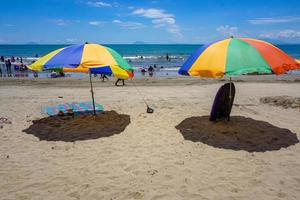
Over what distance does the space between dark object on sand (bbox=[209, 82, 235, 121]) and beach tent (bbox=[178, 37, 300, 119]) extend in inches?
54.0

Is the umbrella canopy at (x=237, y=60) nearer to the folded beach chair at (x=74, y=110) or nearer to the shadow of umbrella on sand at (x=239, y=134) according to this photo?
the shadow of umbrella on sand at (x=239, y=134)

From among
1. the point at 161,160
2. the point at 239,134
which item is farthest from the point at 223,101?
the point at 161,160

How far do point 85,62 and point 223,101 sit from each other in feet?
13.1

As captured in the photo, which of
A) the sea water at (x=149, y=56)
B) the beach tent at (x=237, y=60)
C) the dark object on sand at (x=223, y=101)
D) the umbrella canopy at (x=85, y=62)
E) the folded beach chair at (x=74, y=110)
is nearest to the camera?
the beach tent at (x=237, y=60)

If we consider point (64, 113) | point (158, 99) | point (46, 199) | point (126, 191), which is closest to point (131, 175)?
point (126, 191)

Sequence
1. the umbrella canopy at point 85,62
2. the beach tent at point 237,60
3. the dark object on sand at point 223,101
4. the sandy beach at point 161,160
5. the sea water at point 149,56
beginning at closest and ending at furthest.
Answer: the sandy beach at point 161,160 → the beach tent at point 237,60 → the umbrella canopy at point 85,62 → the dark object on sand at point 223,101 → the sea water at point 149,56

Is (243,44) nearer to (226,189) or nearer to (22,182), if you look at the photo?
(226,189)

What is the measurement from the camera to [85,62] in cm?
647

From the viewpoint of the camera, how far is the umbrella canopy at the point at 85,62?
256 inches

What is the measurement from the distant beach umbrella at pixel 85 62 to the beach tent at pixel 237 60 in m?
1.73

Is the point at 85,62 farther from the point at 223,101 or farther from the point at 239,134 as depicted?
the point at 239,134

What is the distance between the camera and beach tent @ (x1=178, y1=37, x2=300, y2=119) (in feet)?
18.2

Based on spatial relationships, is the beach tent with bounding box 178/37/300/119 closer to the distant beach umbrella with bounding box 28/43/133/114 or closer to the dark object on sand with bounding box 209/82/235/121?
the dark object on sand with bounding box 209/82/235/121

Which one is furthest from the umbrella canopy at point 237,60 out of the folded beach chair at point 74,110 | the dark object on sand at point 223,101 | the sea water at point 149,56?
the sea water at point 149,56
